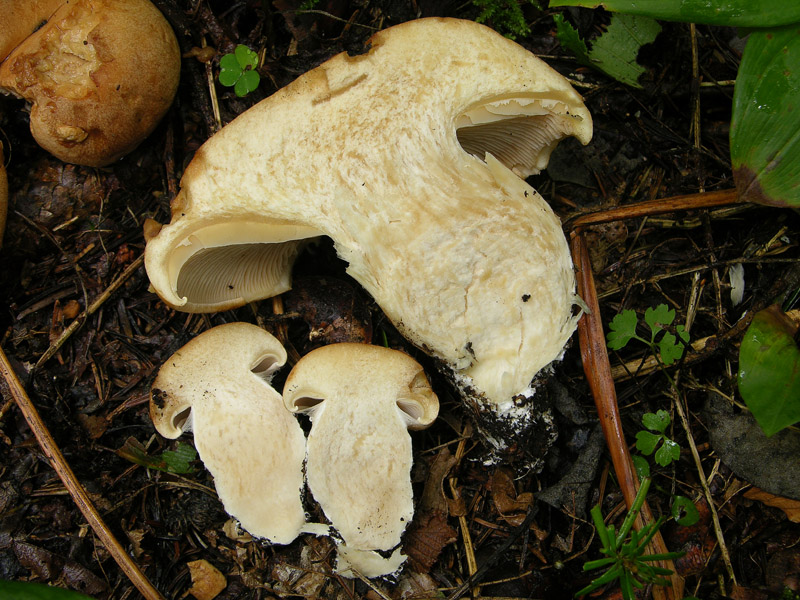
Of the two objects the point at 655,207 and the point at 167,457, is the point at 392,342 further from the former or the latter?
the point at 655,207

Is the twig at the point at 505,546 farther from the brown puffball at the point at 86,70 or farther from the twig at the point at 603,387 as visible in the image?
the brown puffball at the point at 86,70

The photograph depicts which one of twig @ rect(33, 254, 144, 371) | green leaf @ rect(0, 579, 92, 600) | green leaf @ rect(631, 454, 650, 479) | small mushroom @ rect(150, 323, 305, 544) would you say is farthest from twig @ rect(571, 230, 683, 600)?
twig @ rect(33, 254, 144, 371)

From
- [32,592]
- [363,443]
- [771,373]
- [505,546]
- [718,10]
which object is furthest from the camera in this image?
[505,546]

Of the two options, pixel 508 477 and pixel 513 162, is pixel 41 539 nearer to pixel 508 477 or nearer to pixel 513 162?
pixel 508 477

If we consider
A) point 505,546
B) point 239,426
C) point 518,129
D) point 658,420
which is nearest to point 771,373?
point 658,420

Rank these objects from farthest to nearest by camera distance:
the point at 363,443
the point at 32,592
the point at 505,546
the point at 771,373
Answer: the point at 505,546 < the point at 363,443 < the point at 771,373 < the point at 32,592

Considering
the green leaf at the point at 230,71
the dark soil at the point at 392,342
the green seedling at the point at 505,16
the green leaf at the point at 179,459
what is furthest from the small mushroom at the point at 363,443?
the green seedling at the point at 505,16
